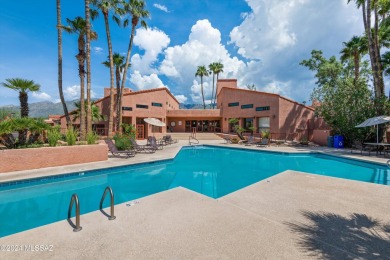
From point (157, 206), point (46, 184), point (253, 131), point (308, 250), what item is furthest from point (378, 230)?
point (253, 131)

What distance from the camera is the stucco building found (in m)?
22.4

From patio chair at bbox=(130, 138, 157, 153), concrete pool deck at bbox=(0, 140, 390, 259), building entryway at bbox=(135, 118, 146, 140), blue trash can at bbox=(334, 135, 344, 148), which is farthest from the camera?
building entryway at bbox=(135, 118, 146, 140)

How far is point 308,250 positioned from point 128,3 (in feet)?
81.6

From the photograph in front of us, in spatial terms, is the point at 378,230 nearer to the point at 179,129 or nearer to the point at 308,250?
the point at 308,250

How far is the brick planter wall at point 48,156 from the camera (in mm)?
7863

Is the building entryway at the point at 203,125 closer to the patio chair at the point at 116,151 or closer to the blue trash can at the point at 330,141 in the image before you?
the blue trash can at the point at 330,141

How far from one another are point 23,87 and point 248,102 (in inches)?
899

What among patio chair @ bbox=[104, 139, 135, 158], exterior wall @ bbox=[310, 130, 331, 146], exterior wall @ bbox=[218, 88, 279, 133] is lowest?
patio chair @ bbox=[104, 139, 135, 158]

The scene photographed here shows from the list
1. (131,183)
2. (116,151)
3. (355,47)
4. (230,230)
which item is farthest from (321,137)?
(230,230)

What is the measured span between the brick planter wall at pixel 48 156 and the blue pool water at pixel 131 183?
1.73 meters

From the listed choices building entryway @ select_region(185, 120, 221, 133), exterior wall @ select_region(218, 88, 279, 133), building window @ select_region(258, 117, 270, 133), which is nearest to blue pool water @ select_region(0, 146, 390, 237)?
exterior wall @ select_region(218, 88, 279, 133)

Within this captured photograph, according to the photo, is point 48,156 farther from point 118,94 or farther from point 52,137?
point 118,94

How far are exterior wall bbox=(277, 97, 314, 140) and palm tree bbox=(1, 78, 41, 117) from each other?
Answer: 22.6 meters

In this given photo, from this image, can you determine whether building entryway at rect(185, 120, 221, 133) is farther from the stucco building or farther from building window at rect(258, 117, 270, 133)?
building window at rect(258, 117, 270, 133)
